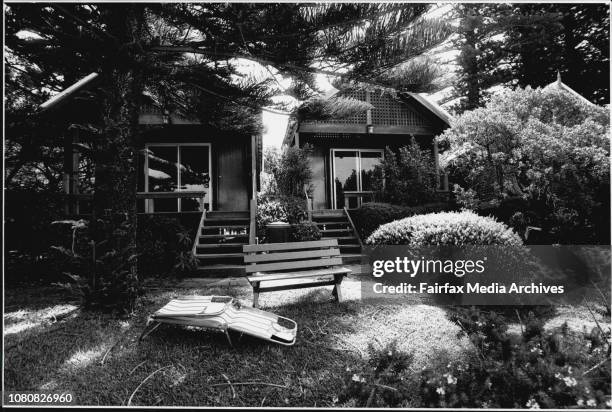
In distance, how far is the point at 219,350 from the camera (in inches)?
105

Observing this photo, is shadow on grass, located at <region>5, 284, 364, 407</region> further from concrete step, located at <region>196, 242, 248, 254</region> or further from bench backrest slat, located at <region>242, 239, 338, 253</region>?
concrete step, located at <region>196, 242, 248, 254</region>

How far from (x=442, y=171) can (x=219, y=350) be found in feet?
30.9

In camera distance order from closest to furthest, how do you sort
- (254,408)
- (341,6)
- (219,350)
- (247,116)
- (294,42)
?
(254,408)
(219,350)
(341,6)
(294,42)
(247,116)

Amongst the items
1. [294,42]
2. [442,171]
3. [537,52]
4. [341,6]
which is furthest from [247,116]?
[537,52]

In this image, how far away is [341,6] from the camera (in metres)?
3.47

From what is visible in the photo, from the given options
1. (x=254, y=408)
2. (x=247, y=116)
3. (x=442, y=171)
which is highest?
(x=247, y=116)

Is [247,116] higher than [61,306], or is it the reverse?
[247,116]

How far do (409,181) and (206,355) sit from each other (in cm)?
742

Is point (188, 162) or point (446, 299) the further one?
point (188, 162)

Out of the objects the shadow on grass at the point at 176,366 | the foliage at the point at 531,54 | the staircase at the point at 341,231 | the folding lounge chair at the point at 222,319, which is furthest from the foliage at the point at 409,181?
the folding lounge chair at the point at 222,319

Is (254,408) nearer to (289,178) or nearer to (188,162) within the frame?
(289,178)

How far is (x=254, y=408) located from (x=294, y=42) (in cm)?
367

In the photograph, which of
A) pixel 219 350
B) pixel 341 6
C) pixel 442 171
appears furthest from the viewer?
pixel 442 171

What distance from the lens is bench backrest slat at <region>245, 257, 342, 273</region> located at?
3.74 meters
